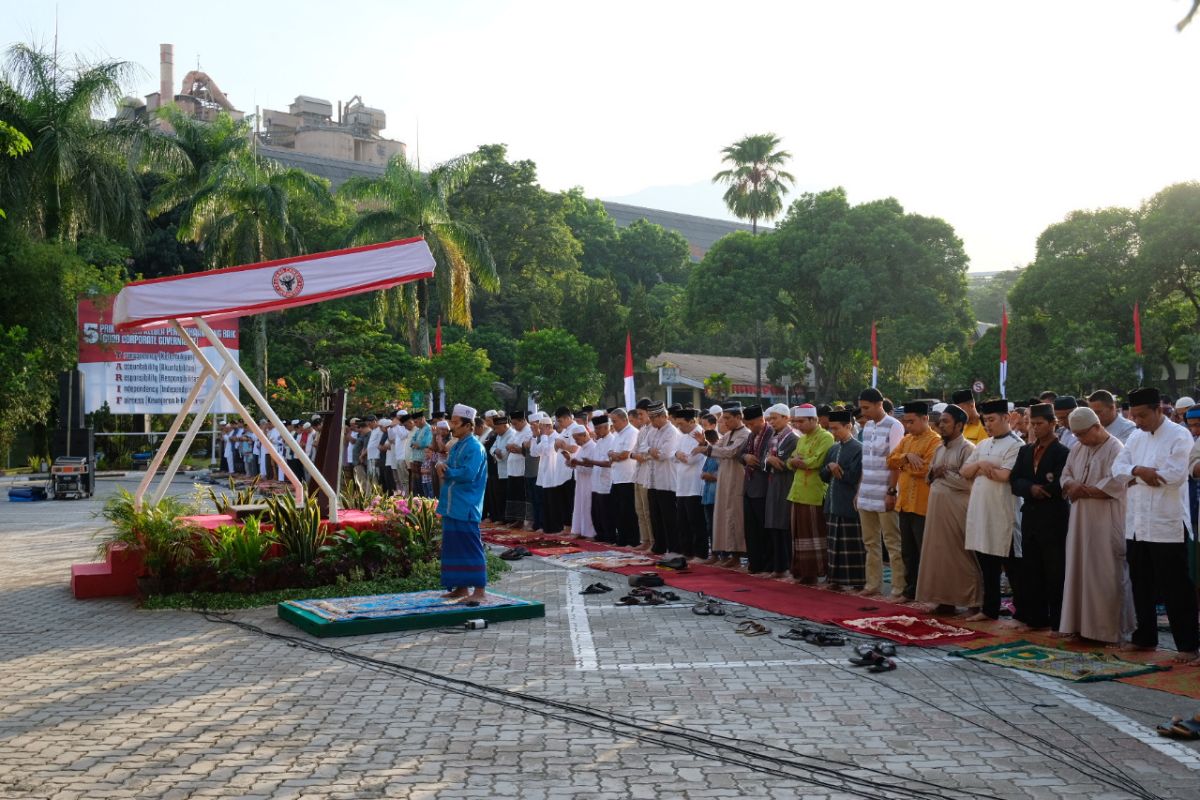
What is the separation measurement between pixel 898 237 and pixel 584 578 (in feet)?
98.9

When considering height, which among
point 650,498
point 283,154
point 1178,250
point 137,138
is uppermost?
point 283,154

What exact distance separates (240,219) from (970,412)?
25.3 meters

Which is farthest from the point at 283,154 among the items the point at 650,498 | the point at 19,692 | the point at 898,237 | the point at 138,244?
the point at 19,692

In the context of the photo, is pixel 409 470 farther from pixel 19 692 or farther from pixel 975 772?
pixel 975 772

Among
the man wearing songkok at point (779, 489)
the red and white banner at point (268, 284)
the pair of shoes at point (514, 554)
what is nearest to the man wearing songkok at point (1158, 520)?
the man wearing songkok at point (779, 489)

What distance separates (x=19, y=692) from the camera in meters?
6.64

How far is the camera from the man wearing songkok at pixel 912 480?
30.7 feet

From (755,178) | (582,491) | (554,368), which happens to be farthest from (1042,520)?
(755,178)

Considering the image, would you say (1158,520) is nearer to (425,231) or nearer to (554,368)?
(425,231)

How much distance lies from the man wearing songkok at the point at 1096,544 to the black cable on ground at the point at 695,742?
10.9ft

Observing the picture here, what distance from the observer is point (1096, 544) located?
25.1 ft

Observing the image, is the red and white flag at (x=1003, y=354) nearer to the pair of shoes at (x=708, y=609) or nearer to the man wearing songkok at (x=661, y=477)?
the man wearing songkok at (x=661, y=477)

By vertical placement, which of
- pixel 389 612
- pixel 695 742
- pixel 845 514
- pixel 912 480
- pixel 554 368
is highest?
pixel 554 368

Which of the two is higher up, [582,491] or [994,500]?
[994,500]
